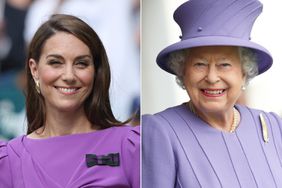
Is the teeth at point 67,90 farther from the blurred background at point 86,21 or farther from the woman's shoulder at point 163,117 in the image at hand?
the woman's shoulder at point 163,117

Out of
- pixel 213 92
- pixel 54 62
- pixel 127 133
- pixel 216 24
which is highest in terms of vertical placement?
pixel 216 24

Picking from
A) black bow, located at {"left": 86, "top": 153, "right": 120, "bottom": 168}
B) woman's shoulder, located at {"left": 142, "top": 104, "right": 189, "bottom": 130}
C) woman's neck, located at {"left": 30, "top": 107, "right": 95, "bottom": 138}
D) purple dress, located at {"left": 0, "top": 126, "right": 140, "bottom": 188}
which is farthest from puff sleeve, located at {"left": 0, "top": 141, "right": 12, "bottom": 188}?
woman's shoulder, located at {"left": 142, "top": 104, "right": 189, "bottom": 130}

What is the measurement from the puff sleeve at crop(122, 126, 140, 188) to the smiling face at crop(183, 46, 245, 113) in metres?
0.26

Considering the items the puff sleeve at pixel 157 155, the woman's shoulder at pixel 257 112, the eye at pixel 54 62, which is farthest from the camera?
the woman's shoulder at pixel 257 112

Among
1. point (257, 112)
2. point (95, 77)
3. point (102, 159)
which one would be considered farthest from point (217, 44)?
point (102, 159)

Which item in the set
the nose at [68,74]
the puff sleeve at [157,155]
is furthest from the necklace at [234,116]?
the nose at [68,74]

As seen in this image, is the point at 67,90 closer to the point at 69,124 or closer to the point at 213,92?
the point at 69,124

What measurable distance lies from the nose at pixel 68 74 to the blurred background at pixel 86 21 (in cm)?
13

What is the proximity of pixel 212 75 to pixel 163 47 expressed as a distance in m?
0.20

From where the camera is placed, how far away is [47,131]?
5.98 feet

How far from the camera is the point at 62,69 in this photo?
69.5 inches

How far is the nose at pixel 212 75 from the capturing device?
187 cm

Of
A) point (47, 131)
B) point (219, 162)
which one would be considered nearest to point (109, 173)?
point (47, 131)

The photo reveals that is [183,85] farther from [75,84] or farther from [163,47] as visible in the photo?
[75,84]
